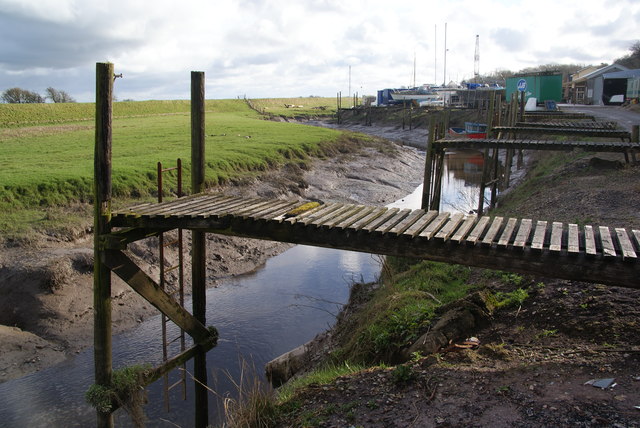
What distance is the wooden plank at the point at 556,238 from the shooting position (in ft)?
19.1

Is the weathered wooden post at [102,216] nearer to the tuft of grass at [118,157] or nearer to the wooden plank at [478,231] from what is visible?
the wooden plank at [478,231]

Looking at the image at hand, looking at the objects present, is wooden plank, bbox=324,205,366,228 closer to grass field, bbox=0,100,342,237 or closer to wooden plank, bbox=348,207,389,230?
wooden plank, bbox=348,207,389,230

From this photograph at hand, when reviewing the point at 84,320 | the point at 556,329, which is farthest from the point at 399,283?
the point at 84,320

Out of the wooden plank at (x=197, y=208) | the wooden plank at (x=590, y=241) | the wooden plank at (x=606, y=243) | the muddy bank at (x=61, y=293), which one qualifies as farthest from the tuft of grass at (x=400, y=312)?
the muddy bank at (x=61, y=293)

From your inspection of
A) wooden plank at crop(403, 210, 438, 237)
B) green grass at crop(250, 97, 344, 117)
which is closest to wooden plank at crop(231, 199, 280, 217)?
wooden plank at crop(403, 210, 438, 237)

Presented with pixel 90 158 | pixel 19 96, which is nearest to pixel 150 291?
pixel 90 158

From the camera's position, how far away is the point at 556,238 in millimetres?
6207

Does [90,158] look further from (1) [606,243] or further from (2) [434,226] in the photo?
(1) [606,243]

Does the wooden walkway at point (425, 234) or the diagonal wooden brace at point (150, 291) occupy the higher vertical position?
the wooden walkway at point (425, 234)

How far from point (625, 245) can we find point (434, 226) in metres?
2.10

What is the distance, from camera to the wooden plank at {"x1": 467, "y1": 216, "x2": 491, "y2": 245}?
616 centimetres

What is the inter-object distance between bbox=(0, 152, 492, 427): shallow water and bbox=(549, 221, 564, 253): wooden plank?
3.64 meters

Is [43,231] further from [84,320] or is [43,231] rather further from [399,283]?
[399,283]

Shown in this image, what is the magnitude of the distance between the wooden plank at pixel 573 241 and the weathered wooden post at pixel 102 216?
580 cm
